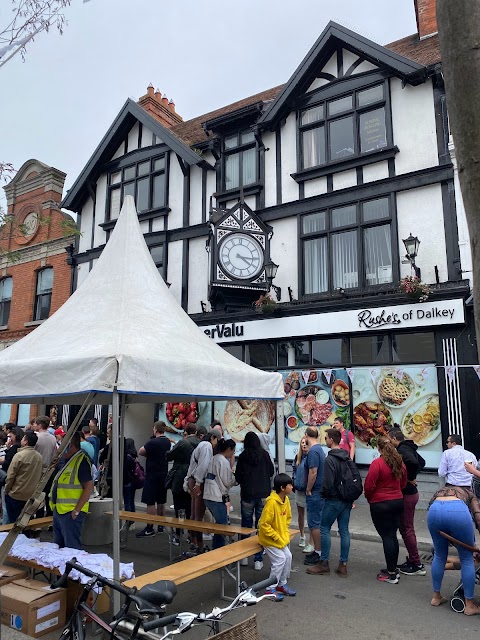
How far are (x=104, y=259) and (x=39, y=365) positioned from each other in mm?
2641

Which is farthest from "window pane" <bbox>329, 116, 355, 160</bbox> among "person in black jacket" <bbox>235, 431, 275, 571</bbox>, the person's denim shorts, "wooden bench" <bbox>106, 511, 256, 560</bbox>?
"wooden bench" <bbox>106, 511, 256, 560</bbox>

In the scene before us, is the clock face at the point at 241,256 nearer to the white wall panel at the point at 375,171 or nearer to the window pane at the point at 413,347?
the white wall panel at the point at 375,171

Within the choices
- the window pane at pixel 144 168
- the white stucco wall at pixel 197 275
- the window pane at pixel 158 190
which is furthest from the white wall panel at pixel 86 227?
the white stucco wall at pixel 197 275

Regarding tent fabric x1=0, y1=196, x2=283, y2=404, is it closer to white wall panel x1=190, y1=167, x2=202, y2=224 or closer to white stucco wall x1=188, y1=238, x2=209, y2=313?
white stucco wall x1=188, y1=238, x2=209, y2=313

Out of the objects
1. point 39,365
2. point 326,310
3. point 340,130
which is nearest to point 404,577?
point 39,365

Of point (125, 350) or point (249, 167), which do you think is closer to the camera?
point (125, 350)

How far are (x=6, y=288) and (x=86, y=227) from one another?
491cm

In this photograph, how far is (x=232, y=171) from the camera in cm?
1506

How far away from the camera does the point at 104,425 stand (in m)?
16.0

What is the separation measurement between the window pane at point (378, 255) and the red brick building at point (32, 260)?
10.9 metres

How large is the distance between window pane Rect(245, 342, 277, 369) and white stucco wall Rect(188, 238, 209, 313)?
2.10 meters

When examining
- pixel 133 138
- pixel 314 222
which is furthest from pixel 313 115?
pixel 133 138

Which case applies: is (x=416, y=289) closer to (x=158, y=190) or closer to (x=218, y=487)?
(x=218, y=487)

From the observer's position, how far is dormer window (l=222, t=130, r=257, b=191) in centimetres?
1469
